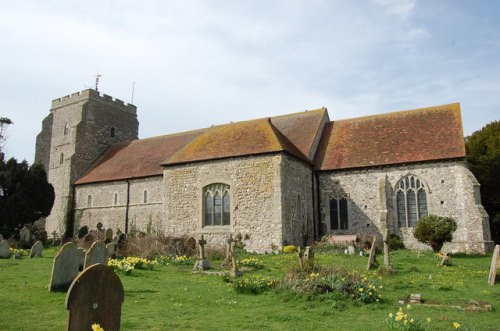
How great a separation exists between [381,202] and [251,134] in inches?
303

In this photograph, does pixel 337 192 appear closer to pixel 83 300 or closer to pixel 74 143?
pixel 83 300

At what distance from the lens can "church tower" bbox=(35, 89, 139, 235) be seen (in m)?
32.2

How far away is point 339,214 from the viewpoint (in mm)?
23203

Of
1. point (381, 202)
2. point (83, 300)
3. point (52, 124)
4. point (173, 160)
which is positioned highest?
point (52, 124)

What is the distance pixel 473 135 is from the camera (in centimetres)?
3338

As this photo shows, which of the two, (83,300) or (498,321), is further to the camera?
(498,321)

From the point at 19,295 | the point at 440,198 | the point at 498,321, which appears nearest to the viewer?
the point at 498,321

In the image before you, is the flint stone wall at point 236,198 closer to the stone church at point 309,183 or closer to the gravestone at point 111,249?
the stone church at point 309,183

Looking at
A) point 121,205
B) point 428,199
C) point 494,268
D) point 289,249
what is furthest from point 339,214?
point 121,205


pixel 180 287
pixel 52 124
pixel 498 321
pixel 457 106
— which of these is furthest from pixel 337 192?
pixel 52 124

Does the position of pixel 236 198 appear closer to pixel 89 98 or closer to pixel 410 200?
pixel 410 200

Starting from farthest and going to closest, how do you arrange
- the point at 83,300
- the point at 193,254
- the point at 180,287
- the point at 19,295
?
the point at 193,254 → the point at 180,287 → the point at 19,295 → the point at 83,300

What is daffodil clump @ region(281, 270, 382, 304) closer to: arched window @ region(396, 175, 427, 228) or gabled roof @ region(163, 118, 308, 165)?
gabled roof @ region(163, 118, 308, 165)

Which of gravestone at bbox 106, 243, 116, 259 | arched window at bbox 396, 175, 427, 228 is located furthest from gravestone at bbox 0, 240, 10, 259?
arched window at bbox 396, 175, 427, 228
